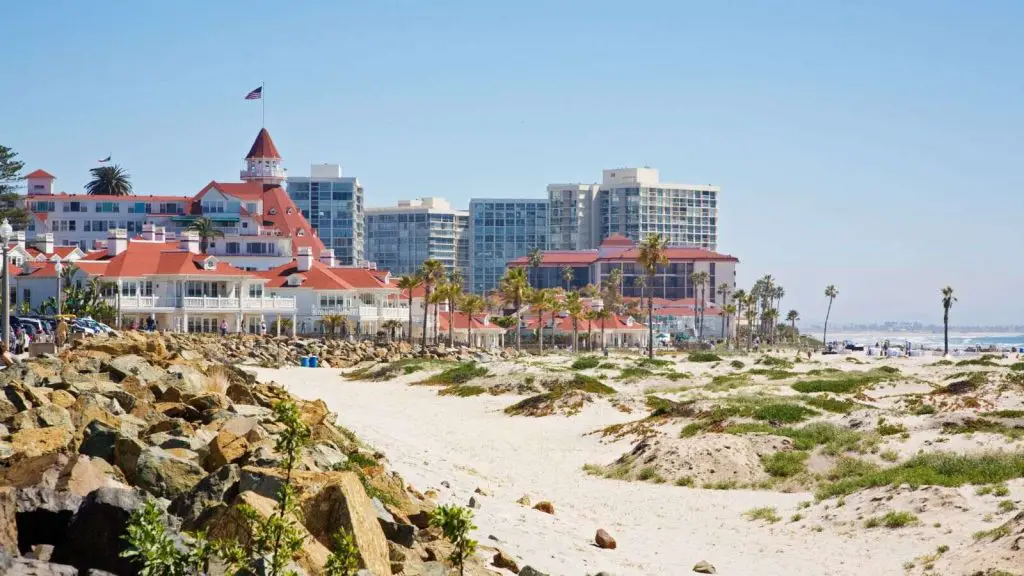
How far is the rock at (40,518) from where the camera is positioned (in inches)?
460

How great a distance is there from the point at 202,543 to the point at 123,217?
12891cm

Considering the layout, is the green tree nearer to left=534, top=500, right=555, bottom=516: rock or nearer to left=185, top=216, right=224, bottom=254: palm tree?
left=534, top=500, right=555, bottom=516: rock

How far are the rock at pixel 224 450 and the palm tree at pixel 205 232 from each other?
105635 millimetres

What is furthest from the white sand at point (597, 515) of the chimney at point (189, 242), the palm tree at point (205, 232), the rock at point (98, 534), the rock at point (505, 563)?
the palm tree at point (205, 232)

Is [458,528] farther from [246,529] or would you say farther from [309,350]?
[309,350]

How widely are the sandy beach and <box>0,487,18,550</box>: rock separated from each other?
6542mm

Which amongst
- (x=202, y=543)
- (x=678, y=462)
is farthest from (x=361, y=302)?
(x=202, y=543)

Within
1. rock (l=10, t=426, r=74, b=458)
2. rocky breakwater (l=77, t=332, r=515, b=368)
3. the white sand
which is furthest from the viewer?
rocky breakwater (l=77, t=332, r=515, b=368)

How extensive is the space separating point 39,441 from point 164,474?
2.45m

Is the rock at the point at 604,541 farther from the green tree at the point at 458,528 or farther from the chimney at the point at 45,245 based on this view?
the chimney at the point at 45,245

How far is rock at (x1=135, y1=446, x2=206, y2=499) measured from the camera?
14.3m

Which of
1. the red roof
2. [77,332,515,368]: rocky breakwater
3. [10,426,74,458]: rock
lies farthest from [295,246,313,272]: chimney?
[10,426,74,458]: rock

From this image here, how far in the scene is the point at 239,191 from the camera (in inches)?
5285

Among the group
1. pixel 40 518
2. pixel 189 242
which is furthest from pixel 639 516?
pixel 189 242
